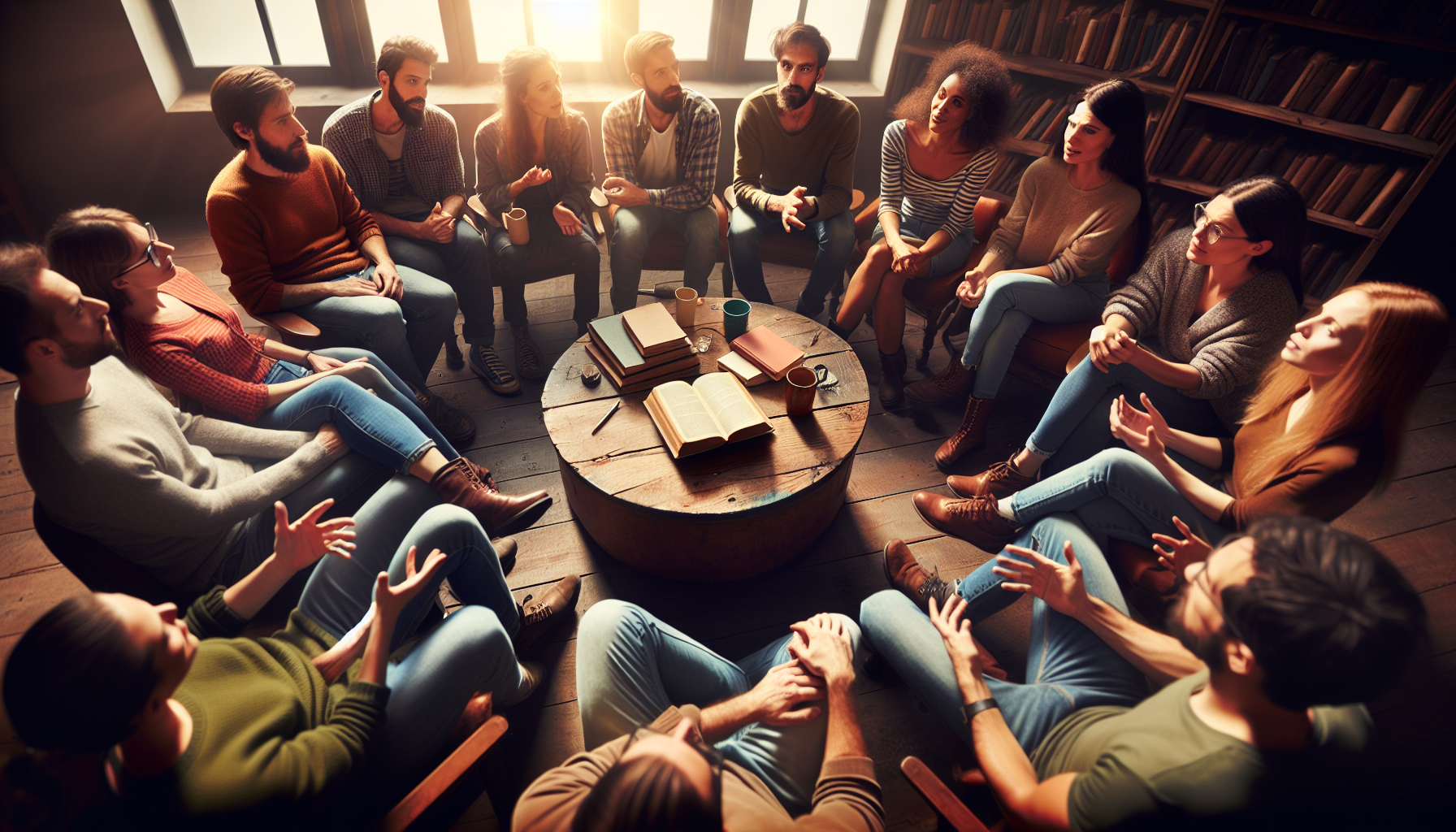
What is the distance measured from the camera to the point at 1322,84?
9.12 ft

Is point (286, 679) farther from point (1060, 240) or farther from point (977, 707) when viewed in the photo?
point (1060, 240)

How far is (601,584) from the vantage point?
2131 millimetres

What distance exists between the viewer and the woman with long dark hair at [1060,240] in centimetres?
230

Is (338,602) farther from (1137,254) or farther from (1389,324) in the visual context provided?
(1137,254)

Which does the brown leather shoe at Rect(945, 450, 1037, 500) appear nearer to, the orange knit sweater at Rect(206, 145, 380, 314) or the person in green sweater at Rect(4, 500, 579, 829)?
the person in green sweater at Rect(4, 500, 579, 829)

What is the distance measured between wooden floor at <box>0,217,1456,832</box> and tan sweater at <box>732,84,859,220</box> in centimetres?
86

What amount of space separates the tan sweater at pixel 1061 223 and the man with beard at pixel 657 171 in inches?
50.6

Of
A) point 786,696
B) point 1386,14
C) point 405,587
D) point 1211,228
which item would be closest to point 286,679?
point 405,587

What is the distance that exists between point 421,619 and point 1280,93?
13.1 feet

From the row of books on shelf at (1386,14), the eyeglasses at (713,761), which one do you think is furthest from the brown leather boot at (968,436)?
the row of books on shelf at (1386,14)

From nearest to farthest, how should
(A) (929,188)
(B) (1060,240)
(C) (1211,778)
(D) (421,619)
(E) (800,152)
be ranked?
(C) (1211,778)
(D) (421,619)
(B) (1060,240)
(A) (929,188)
(E) (800,152)

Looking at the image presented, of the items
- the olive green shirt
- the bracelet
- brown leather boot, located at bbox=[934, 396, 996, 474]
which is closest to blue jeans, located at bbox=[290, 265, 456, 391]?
brown leather boot, located at bbox=[934, 396, 996, 474]

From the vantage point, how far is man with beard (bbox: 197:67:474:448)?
2.11m

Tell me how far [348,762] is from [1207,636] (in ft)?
4.82
